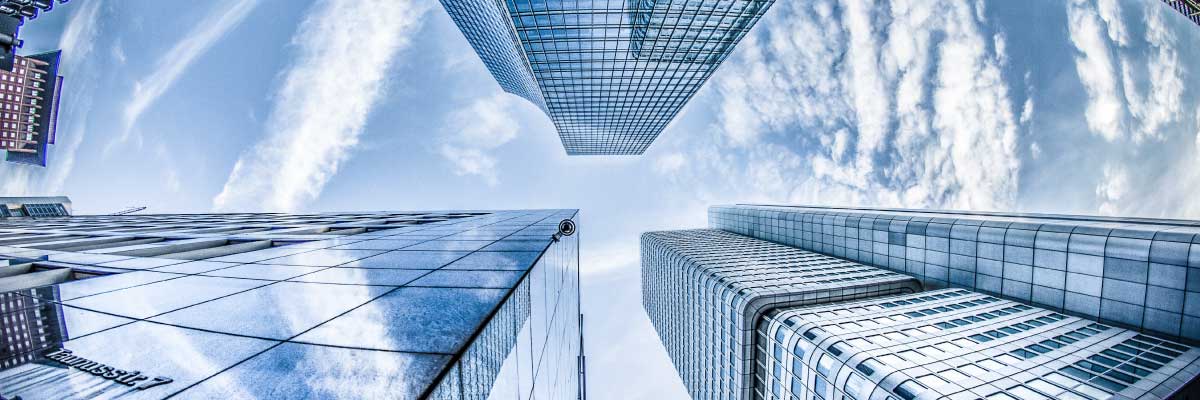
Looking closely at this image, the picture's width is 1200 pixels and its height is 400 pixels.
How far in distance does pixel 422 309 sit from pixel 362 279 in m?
2.19

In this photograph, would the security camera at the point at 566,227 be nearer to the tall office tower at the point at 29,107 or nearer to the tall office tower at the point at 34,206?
the tall office tower at the point at 34,206

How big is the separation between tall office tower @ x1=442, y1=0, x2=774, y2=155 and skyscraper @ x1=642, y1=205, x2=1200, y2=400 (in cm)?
3155

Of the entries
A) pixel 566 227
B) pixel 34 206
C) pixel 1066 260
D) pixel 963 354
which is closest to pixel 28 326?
pixel 566 227

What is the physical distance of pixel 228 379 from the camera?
3529mm

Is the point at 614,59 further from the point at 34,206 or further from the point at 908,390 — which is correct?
the point at 34,206

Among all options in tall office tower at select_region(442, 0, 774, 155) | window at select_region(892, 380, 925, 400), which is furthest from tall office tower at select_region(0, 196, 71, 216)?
window at select_region(892, 380, 925, 400)

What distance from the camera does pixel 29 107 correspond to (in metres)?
103

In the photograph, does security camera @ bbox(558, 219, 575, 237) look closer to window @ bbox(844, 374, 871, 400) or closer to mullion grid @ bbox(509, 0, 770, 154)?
window @ bbox(844, 374, 871, 400)

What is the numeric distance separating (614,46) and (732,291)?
35.5m

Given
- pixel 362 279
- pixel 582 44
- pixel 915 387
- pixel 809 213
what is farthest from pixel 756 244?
pixel 362 279

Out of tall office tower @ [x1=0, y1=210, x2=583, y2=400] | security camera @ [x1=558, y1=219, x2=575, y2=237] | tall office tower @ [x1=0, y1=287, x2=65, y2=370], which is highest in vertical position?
security camera @ [x1=558, y1=219, x2=575, y2=237]

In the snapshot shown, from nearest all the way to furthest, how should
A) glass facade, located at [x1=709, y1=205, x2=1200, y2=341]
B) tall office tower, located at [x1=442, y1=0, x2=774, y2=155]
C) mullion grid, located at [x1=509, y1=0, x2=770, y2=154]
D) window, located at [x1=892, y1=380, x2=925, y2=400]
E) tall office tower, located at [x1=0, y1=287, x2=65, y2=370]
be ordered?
tall office tower, located at [x1=0, y1=287, x2=65, y2=370] → window, located at [x1=892, y1=380, x2=925, y2=400] → glass facade, located at [x1=709, y1=205, x2=1200, y2=341] → tall office tower, located at [x1=442, y1=0, x2=774, y2=155] → mullion grid, located at [x1=509, y1=0, x2=770, y2=154]

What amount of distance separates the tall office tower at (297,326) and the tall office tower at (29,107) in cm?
15330

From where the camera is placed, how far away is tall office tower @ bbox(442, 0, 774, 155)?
156 feet
